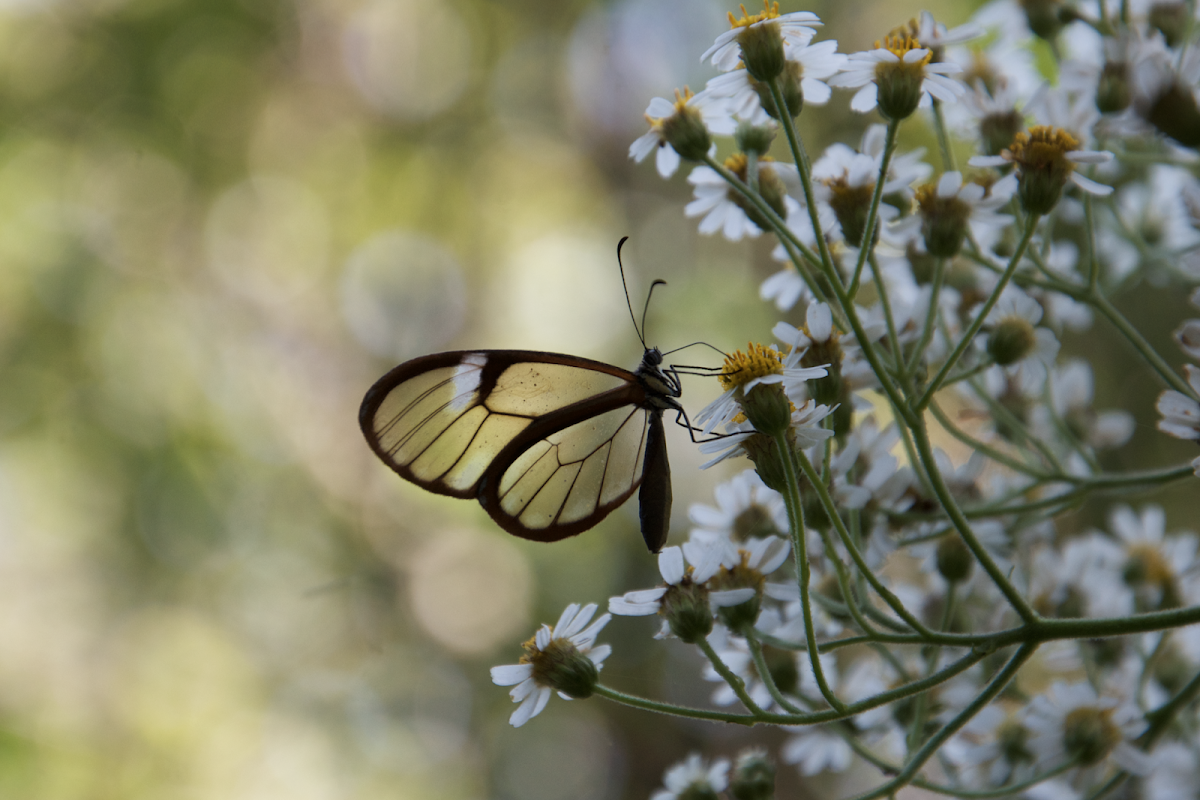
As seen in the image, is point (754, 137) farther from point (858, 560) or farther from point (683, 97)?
point (858, 560)

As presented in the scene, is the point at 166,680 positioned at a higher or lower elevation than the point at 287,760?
higher

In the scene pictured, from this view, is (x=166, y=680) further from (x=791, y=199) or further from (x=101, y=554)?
(x=791, y=199)

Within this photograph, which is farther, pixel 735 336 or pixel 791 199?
pixel 735 336

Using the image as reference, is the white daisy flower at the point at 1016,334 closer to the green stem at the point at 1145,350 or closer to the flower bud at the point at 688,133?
the green stem at the point at 1145,350

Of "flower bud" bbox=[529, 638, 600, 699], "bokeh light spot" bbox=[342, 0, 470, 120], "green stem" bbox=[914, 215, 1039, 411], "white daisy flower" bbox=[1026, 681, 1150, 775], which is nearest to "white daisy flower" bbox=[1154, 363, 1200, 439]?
"green stem" bbox=[914, 215, 1039, 411]

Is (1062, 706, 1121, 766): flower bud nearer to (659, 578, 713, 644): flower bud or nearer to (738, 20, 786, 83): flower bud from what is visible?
(659, 578, 713, 644): flower bud

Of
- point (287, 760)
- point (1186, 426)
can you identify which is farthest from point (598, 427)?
point (287, 760)
